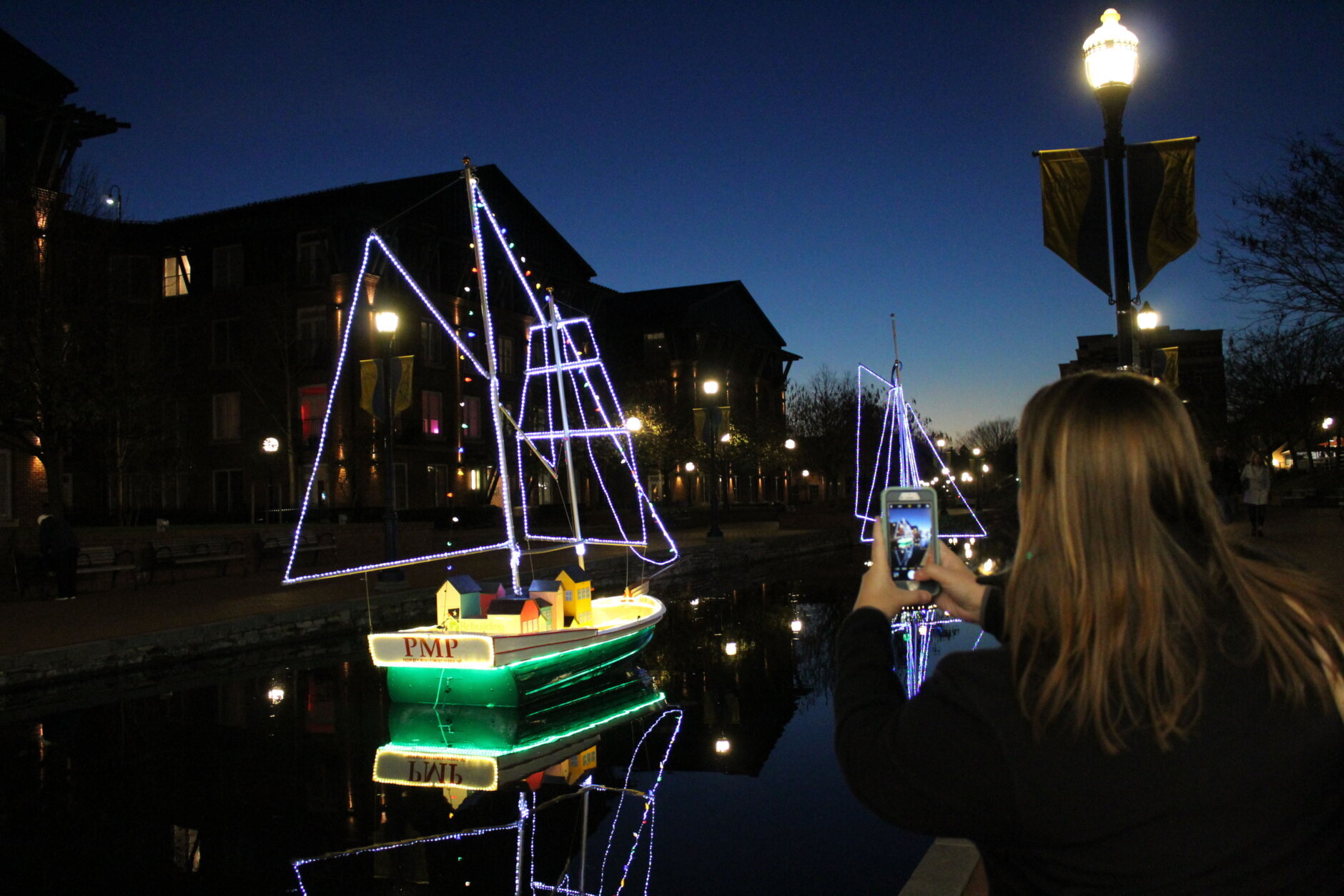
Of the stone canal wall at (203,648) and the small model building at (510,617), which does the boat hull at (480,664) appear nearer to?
the small model building at (510,617)

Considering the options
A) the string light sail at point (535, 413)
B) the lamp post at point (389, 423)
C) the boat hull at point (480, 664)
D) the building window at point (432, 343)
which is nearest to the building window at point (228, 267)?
the string light sail at point (535, 413)

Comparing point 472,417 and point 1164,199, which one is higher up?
point 472,417

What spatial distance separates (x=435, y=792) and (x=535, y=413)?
41.2 m

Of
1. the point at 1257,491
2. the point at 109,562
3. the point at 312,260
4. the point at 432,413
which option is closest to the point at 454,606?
the point at 109,562

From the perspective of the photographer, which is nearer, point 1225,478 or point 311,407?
point 1225,478

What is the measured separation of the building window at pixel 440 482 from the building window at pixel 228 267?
10603 mm

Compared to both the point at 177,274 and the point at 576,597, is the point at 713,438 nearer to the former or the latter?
the point at 576,597

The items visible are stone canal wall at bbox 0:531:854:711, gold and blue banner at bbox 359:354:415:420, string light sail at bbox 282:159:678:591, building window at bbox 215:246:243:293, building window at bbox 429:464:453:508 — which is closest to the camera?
stone canal wall at bbox 0:531:854:711

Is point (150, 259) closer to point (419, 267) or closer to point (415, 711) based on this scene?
point (419, 267)

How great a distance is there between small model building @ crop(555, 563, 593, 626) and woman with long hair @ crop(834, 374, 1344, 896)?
32.8 feet

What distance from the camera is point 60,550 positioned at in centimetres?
1711

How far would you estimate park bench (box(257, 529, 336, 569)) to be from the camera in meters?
22.1

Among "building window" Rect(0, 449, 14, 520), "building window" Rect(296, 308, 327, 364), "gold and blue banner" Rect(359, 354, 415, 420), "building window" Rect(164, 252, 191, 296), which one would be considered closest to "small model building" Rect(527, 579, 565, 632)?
"gold and blue banner" Rect(359, 354, 415, 420)

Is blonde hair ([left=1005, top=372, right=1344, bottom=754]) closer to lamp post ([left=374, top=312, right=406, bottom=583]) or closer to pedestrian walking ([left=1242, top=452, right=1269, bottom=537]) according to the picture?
lamp post ([left=374, top=312, right=406, bottom=583])
